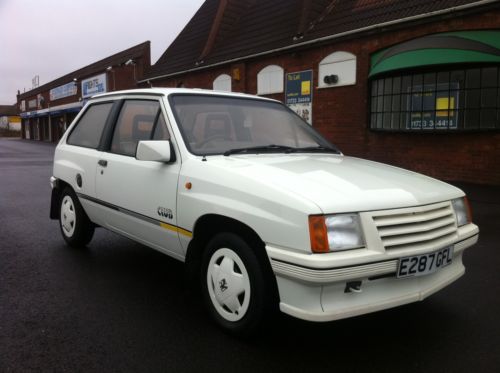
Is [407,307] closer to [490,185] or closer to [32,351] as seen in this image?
[32,351]

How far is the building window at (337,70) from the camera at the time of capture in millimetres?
13555

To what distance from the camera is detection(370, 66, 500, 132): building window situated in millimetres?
10562

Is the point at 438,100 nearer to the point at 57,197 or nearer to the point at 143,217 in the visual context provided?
the point at 57,197

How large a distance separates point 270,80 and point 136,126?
12.9 m

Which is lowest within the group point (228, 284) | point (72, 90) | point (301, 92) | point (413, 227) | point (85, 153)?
point (228, 284)

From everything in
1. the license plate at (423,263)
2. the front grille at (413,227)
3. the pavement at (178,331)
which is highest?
the front grille at (413,227)

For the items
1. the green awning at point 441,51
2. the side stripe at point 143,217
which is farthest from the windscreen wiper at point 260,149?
the green awning at point 441,51

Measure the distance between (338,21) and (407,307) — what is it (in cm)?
1241

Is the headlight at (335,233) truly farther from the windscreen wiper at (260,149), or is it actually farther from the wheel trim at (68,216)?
the wheel trim at (68,216)

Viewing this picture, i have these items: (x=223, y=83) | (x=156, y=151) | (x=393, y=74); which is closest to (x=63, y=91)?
(x=223, y=83)

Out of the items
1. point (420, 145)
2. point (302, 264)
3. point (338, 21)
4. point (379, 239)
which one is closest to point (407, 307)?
point (379, 239)

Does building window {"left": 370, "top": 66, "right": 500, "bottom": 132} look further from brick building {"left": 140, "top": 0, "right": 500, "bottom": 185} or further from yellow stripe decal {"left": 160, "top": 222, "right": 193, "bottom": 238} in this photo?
yellow stripe decal {"left": 160, "top": 222, "right": 193, "bottom": 238}

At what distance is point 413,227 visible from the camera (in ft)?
9.14

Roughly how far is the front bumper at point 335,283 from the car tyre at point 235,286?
0.15 metres
